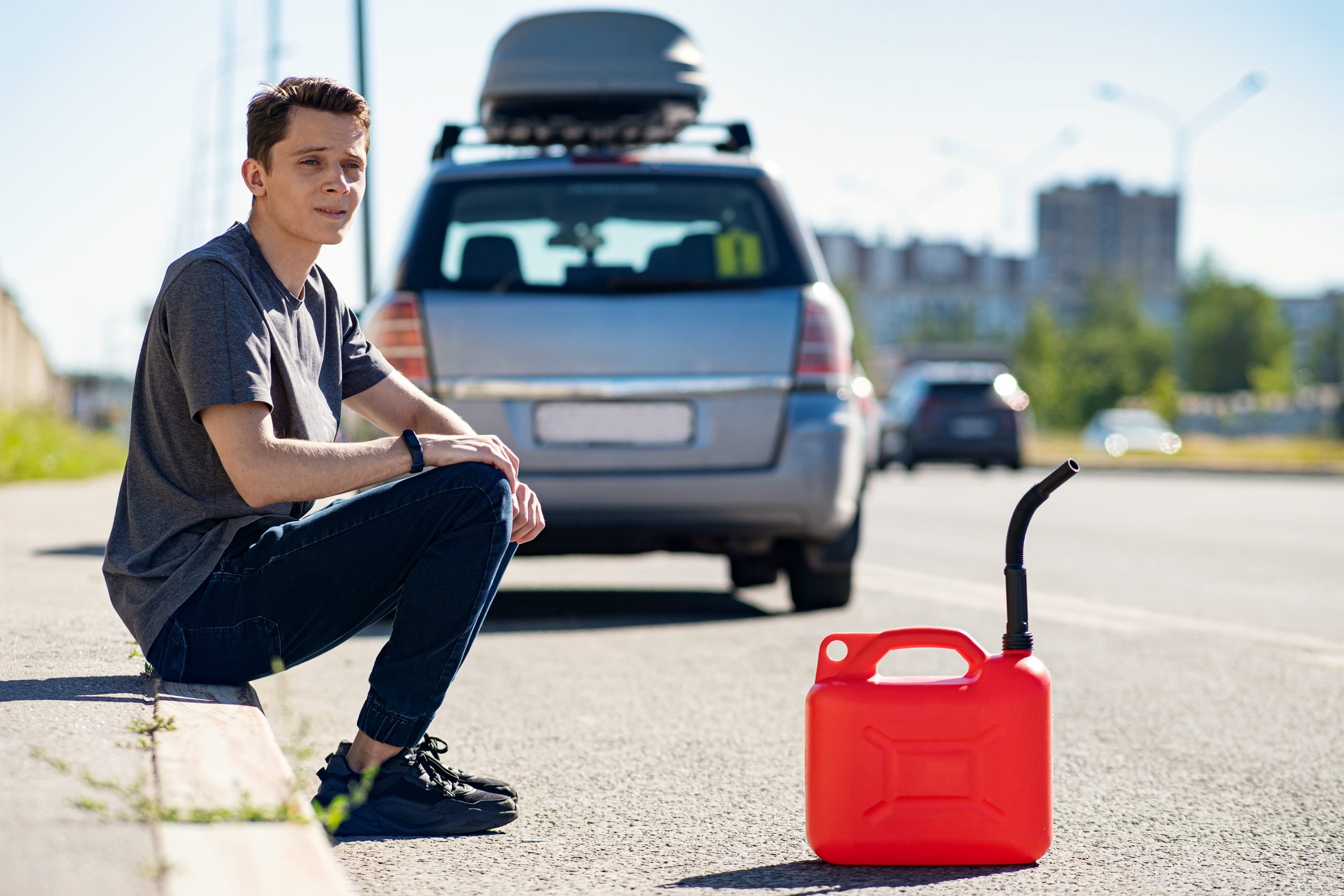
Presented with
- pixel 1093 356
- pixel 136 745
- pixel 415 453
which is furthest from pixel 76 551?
pixel 1093 356

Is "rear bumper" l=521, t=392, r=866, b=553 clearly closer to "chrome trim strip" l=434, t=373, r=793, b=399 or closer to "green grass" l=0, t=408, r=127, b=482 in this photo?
"chrome trim strip" l=434, t=373, r=793, b=399

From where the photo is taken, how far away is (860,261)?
514 ft

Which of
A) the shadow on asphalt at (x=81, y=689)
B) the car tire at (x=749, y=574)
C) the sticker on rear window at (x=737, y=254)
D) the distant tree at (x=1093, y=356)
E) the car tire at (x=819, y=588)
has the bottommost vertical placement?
the distant tree at (x=1093, y=356)

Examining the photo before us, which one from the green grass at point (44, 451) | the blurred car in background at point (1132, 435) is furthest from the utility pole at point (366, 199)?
the blurred car in background at point (1132, 435)

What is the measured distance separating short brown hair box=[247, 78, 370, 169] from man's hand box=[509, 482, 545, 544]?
84 cm

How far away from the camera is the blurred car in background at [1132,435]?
161 feet

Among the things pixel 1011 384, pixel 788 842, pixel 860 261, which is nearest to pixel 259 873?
pixel 788 842

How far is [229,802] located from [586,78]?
225 inches

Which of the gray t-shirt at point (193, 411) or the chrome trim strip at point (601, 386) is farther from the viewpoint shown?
the chrome trim strip at point (601, 386)

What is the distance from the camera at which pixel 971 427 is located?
2545 centimetres

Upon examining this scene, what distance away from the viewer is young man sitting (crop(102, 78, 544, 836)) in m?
3.08

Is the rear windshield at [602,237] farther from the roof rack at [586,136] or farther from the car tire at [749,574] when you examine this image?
the car tire at [749,574]

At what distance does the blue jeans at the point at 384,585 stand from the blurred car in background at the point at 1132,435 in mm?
45102

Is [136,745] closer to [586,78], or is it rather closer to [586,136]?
[586,136]
